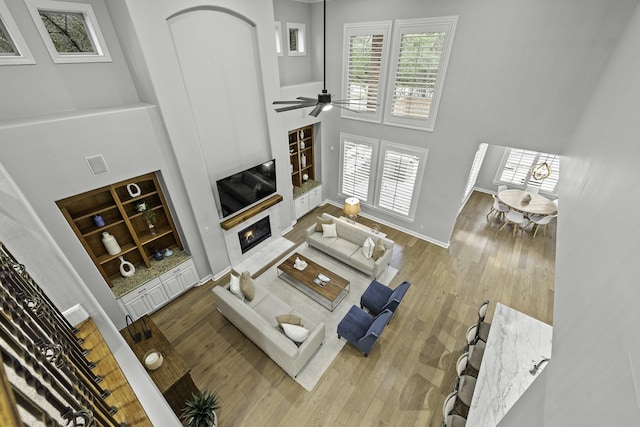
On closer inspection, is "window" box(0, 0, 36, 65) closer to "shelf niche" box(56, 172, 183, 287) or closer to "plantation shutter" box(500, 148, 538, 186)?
"shelf niche" box(56, 172, 183, 287)

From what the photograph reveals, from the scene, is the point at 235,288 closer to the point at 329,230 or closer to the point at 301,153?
the point at 329,230

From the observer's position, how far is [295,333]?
4.39 metres

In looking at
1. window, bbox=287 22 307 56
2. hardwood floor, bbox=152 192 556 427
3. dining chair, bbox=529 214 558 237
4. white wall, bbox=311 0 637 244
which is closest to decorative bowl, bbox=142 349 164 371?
hardwood floor, bbox=152 192 556 427

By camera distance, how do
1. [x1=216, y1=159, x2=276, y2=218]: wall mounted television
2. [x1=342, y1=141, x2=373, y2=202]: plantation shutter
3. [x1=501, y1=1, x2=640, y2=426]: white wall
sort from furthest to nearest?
[x1=342, y1=141, x2=373, y2=202]: plantation shutter
[x1=216, y1=159, x2=276, y2=218]: wall mounted television
[x1=501, y1=1, x2=640, y2=426]: white wall

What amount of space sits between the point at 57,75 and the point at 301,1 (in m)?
5.47

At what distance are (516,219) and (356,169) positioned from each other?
4.74m

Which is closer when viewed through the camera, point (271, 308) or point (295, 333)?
point (295, 333)

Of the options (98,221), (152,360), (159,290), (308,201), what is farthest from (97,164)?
(308,201)

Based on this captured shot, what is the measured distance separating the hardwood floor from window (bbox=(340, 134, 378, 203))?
2.21m

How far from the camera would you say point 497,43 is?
4844mm

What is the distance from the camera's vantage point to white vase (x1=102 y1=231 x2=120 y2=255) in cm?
466

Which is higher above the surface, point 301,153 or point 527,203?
point 301,153

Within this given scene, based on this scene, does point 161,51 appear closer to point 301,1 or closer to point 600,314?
point 301,1

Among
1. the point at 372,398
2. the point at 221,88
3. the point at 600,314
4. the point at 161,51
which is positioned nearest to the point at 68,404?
the point at 600,314
